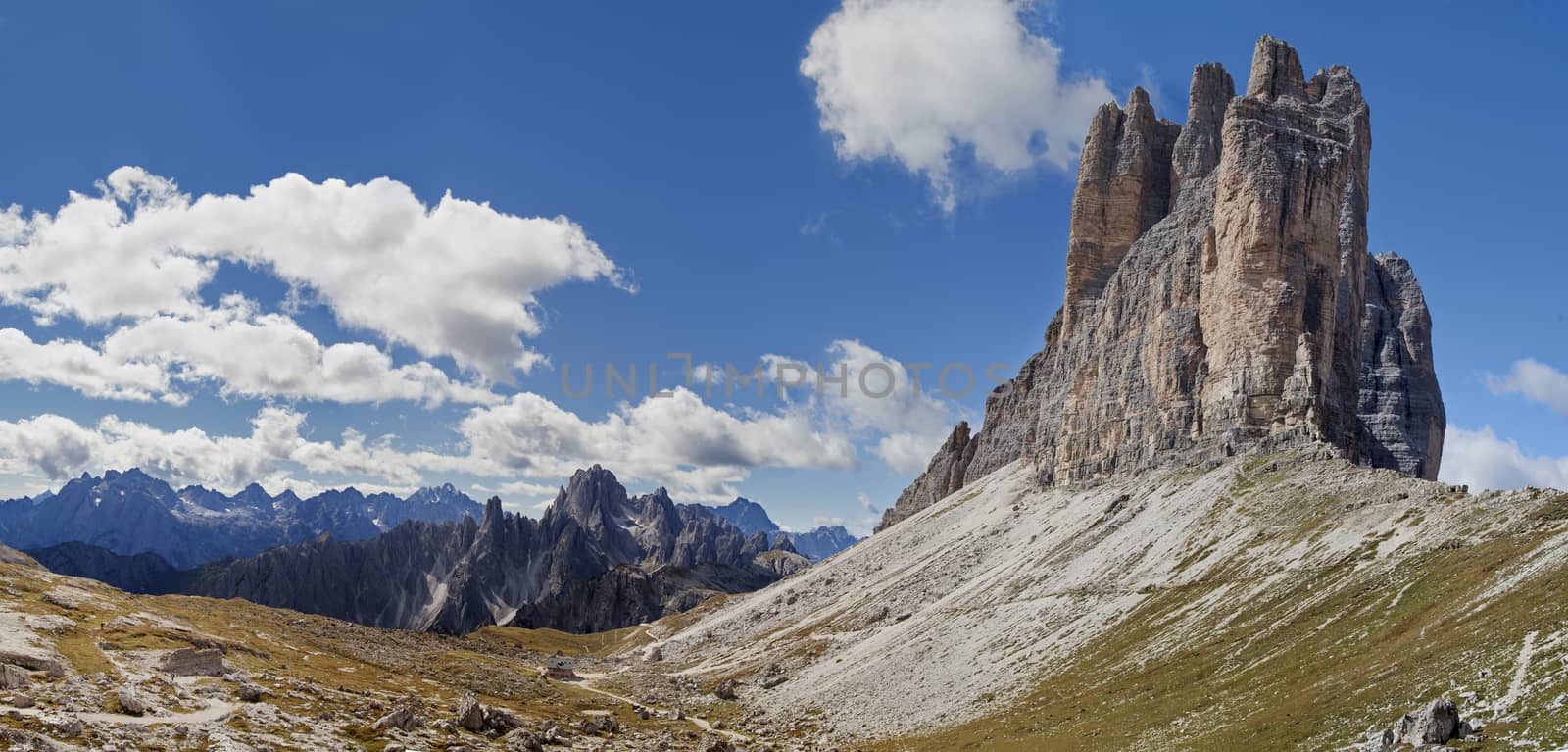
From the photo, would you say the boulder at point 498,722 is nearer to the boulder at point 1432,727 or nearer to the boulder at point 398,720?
the boulder at point 398,720

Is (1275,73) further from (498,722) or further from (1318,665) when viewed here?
(498,722)

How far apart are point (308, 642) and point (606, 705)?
138 feet

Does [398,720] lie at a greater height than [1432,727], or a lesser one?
lesser

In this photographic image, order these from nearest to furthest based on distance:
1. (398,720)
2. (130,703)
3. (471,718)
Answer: (130,703), (398,720), (471,718)

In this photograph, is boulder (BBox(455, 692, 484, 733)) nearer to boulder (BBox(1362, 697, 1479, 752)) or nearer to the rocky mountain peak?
boulder (BBox(1362, 697, 1479, 752))

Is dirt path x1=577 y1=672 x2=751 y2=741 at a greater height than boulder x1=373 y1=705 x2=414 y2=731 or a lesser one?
greater

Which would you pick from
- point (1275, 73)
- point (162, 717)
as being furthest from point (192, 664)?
point (1275, 73)

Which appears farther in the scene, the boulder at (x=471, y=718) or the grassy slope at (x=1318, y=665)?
the boulder at (x=471, y=718)

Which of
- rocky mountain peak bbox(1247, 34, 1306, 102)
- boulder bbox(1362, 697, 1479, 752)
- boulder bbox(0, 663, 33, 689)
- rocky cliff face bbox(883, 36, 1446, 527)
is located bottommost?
boulder bbox(0, 663, 33, 689)

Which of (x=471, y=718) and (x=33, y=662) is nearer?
(x=33, y=662)

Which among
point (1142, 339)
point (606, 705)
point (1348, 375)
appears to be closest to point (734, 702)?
point (606, 705)

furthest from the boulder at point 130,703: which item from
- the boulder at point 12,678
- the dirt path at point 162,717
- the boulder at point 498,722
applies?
the boulder at point 498,722

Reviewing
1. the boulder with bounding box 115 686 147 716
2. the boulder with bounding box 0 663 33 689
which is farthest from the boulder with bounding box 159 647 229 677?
the boulder with bounding box 0 663 33 689

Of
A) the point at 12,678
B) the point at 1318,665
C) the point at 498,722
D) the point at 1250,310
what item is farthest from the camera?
the point at 1250,310
